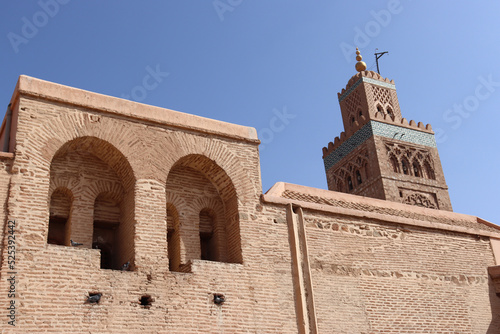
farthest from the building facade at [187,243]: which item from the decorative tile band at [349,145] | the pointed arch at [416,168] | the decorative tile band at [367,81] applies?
the decorative tile band at [367,81]

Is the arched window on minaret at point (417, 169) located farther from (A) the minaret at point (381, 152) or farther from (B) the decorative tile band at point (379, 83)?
(B) the decorative tile band at point (379, 83)

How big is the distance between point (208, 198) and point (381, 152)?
37.4 ft

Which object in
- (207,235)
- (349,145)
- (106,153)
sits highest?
(349,145)

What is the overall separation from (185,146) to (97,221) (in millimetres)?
1543

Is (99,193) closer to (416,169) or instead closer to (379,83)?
(416,169)

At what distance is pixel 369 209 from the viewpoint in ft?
33.4

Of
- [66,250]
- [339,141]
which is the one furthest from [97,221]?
[339,141]

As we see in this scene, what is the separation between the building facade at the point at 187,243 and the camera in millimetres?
6570

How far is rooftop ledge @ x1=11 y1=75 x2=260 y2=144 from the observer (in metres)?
7.31

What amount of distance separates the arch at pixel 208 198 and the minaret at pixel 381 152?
34.1ft

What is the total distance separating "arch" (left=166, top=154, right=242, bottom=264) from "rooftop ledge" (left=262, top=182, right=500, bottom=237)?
580mm

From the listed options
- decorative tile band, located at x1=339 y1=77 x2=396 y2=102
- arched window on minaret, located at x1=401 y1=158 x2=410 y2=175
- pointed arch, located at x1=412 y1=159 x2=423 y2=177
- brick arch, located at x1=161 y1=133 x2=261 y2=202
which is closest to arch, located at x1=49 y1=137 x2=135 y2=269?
brick arch, located at x1=161 y1=133 x2=261 y2=202

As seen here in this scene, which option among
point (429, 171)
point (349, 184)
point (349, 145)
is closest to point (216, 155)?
point (349, 184)

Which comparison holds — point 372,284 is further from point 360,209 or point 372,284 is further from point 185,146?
point 185,146
